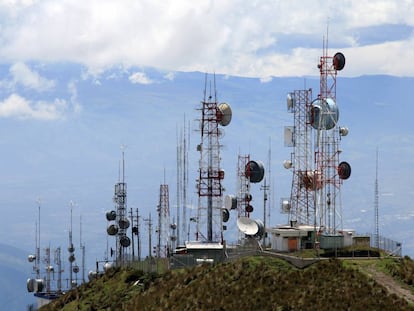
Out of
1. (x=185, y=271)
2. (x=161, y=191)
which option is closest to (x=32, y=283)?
(x=161, y=191)

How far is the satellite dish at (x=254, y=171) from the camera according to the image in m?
74.2

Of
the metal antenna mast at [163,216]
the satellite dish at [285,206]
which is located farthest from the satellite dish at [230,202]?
the metal antenna mast at [163,216]

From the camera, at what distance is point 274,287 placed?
52.8 meters

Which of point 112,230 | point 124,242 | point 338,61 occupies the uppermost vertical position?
point 338,61

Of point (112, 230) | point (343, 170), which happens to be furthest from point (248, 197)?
point (112, 230)

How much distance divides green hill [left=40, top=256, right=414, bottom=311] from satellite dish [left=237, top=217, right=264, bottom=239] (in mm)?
8483

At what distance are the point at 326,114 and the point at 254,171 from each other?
9.00 meters

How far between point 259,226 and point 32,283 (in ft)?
136

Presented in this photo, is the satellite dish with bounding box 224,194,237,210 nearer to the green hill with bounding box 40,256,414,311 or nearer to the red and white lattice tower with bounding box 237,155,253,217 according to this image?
the red and white lattice tower with bounding box 237,155,253,217

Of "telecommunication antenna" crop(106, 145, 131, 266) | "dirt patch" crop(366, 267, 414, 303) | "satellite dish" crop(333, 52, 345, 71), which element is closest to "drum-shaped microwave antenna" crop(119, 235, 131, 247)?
"telecommunication antenna" crop(106, 145, 131, 266)

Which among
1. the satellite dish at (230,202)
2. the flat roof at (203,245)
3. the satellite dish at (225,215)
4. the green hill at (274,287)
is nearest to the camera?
the green hill at (274,287)

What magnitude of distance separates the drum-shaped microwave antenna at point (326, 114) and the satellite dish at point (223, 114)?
822 centimetres

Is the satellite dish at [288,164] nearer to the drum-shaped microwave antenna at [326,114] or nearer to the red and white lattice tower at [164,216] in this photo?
the drum-shaped microwave antenna at [326,114]

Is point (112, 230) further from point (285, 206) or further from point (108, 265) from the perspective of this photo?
point (285, 206)
